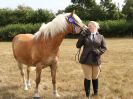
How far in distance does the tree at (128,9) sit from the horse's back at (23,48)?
34.3m

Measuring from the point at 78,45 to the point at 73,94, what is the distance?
1456mm

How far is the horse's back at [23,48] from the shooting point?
869 cm

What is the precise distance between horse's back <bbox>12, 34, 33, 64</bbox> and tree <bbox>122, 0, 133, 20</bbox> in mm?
34317

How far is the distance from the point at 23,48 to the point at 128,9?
37525mm

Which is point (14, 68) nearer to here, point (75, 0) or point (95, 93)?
point (95, 93)

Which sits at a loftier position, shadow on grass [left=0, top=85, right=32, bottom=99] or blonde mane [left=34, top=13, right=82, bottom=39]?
blonde mane [left=34, top=13, right=82, bottom=39]

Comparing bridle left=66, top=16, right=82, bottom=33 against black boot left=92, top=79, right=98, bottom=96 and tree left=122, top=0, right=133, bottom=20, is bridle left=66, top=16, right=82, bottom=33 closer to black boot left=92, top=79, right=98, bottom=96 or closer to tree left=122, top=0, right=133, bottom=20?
Result: black boot left=92, top=79, right=98, bottom=96

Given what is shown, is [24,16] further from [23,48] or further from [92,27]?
[92,27]

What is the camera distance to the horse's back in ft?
28.5

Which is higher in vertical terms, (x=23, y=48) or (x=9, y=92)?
(x=23, y=48)

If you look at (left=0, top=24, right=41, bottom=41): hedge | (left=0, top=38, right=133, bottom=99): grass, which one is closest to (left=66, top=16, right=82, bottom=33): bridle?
(left=0, top=38, right=133, bottom=99): grass

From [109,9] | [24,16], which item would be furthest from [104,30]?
[24,16]

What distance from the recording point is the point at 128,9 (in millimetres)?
44781

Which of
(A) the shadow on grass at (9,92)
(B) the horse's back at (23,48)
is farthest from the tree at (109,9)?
(A) the shadow on grass at (9,92)
